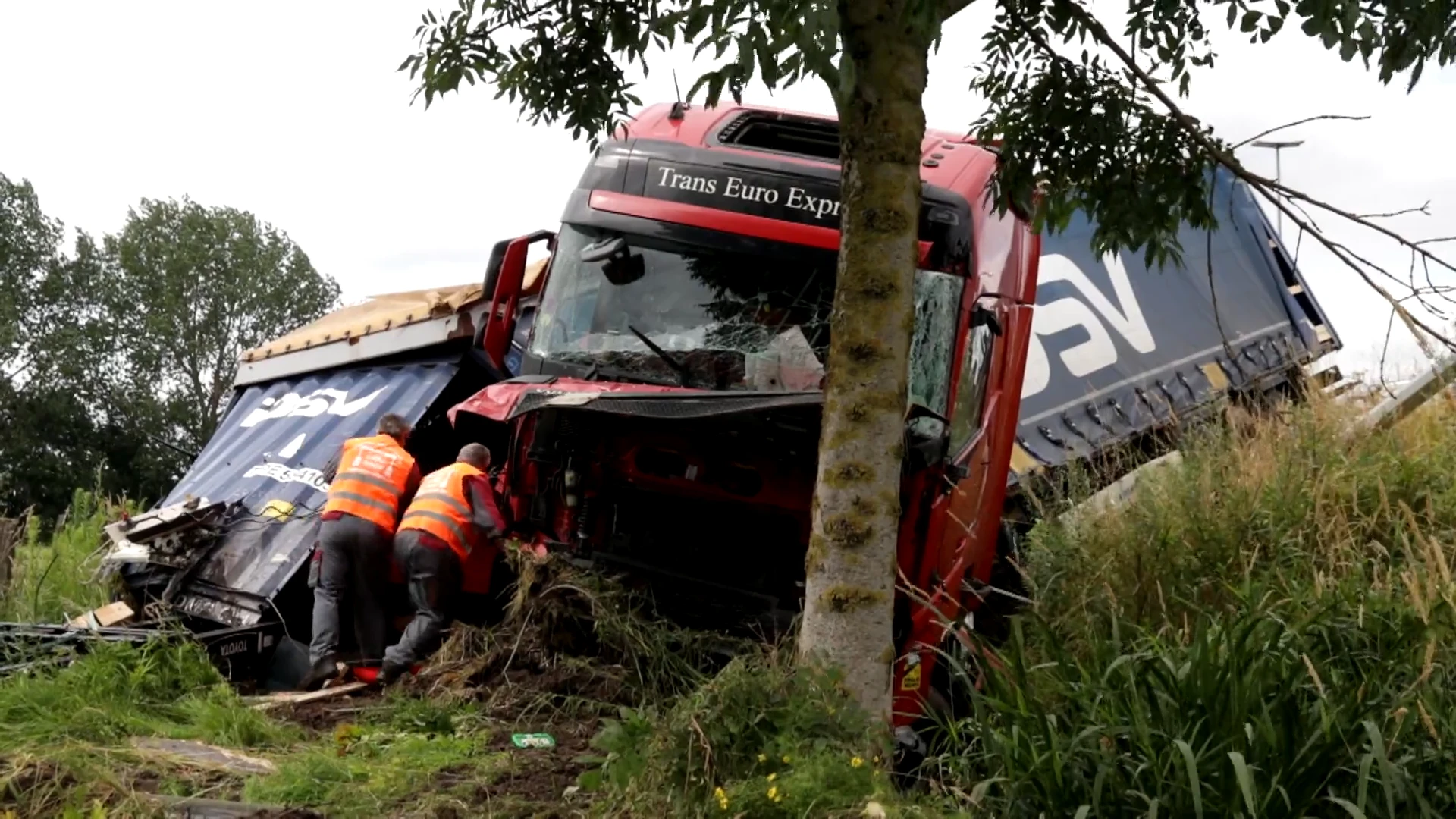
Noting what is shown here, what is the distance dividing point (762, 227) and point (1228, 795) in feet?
11.9

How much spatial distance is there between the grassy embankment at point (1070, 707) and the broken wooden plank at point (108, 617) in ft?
4.44

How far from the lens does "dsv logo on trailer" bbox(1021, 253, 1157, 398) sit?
27.5 ft

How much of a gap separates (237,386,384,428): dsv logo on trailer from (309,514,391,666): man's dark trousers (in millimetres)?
2457

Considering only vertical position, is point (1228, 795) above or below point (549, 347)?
below

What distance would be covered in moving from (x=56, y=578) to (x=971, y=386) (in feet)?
21.7

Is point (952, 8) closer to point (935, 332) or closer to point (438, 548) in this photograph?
point (935, 332)

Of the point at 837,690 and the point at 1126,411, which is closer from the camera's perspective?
the point at 837,690

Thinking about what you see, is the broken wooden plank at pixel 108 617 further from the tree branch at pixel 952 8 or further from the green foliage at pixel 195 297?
the green foliage at pixel 195 297

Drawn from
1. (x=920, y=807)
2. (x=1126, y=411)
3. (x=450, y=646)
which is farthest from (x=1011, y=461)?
(x=920, y=807)

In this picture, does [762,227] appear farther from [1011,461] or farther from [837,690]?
[837,690]

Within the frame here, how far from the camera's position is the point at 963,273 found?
6422 millimetres

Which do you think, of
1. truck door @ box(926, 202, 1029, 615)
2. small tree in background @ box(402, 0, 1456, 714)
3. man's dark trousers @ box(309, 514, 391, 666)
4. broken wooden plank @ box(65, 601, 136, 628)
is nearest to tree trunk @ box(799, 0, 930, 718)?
small tree in background @ box(402, 0, 1456, 714)

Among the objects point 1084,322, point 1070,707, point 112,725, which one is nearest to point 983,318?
point 1070,707

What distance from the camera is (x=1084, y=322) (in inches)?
348
